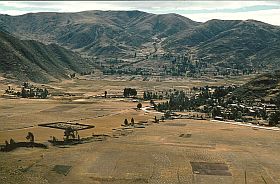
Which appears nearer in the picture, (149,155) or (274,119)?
(149,155)

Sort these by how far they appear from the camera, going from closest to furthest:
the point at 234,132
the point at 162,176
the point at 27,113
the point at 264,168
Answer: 1. the point at 162,176
2. the point at 264,168
3. the point at 234,132
4. the point at 27,113

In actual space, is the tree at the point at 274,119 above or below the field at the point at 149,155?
above

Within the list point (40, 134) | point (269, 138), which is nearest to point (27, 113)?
point (40, 134)

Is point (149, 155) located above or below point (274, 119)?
below

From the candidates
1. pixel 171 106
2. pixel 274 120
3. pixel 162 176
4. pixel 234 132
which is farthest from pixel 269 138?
pixel 171 106

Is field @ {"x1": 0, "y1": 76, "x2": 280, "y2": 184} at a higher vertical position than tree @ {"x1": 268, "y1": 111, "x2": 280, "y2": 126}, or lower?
lower

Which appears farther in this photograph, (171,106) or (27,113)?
(171,106)

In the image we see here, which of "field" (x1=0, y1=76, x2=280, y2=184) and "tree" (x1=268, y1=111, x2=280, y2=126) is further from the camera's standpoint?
"tree" (x1=268, y1=111, x2=280, y2=126)

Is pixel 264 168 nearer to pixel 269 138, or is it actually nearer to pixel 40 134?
pixel 269 138

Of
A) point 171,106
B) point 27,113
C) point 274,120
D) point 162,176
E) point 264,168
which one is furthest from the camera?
point 171,106

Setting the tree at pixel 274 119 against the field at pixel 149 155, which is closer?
the field at pixel 149 155
